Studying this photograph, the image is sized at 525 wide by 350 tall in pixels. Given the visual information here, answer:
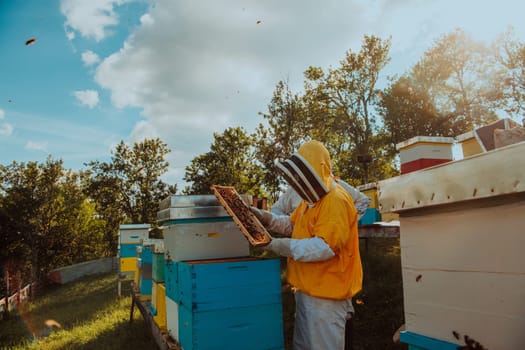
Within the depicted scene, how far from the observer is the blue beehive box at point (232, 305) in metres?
2.49

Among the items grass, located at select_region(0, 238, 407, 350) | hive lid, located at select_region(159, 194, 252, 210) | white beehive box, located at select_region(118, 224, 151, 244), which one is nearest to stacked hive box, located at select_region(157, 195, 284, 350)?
hive lid, located at select_region(159, 194, 252, 210)

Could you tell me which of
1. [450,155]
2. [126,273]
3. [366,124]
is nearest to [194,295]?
[450,155]

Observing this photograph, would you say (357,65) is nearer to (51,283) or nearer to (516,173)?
(51,283)

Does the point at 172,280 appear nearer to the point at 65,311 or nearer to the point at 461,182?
the point at 461,182

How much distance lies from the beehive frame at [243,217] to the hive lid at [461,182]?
0.95m

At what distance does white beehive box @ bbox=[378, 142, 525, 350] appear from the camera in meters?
1.25

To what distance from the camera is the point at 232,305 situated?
2.55 metres

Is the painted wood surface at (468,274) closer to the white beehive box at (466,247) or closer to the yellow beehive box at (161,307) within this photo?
the white beehive box at (466,247)

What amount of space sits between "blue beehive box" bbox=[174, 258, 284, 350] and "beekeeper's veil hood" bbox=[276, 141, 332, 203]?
21.4 inches

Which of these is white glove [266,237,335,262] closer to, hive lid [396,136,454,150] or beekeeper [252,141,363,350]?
beekeeper [252,141,363,350]

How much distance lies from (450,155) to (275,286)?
226 centimetres

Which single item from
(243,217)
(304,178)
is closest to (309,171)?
(304,178)

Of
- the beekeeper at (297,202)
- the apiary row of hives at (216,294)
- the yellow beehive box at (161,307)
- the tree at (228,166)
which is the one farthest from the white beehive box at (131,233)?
the tree at (228,166)

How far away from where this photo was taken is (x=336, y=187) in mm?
2727
